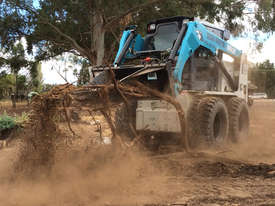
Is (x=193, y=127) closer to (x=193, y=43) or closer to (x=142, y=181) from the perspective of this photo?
(x=193, y=43)

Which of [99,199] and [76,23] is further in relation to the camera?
[76,23]

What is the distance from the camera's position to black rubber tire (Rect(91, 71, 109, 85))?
20.3 feet

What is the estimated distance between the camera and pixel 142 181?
170 inches

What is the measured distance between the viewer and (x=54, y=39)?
1505cm

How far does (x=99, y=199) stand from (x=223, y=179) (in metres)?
1.85

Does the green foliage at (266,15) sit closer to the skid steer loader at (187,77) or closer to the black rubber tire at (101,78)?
the skid steer loader at (187,77)

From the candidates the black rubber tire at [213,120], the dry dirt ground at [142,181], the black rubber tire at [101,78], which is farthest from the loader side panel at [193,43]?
the dry dirt ground at [142,181]

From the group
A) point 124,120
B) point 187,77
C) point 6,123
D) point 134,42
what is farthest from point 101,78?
point 6,123

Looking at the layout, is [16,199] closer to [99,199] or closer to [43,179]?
[43,179]

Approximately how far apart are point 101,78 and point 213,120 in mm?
2540

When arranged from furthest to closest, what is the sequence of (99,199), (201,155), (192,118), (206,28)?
1. (206,28)
2. (192,118)
3. (201,155)
4. (99,199)

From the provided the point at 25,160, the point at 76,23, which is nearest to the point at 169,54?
the point at 25,160

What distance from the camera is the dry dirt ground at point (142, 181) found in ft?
11.7

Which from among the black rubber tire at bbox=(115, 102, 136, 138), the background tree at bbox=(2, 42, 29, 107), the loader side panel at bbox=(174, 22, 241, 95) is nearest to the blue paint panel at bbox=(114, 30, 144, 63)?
the black rubber tire at bbox=(115, 102, 136, 138)
